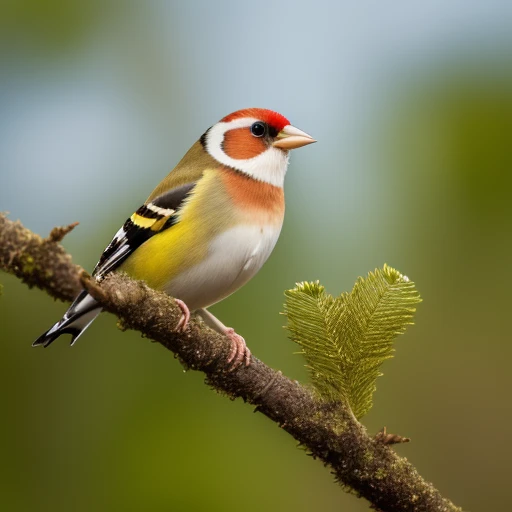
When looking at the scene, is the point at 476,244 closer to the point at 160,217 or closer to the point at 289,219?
the point at 289,219

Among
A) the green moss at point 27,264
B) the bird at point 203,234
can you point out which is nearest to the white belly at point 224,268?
the bird at point 203,234

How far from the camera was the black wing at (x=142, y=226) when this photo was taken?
126 inches

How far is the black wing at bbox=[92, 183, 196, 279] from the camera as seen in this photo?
3.19 metres

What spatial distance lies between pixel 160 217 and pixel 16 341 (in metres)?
1.05

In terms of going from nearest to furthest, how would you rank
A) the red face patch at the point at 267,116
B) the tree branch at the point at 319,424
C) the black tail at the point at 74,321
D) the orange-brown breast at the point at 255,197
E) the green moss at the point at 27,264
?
the green moss at the point at 27,264 → the tree branch at the point at 319,424 → the black tail at the point at 74,321 → the orange-brown breast at the point at 255,197 → the red face patch at the point at 267,116

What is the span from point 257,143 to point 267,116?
0.13 m

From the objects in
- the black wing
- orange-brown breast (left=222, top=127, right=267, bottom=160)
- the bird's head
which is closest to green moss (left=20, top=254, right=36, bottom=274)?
the black wing

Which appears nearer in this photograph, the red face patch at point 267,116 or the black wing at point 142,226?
the black wing at point 142,226

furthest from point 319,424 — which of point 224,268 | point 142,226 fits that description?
point 142,226

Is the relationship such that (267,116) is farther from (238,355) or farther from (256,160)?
(238,355)

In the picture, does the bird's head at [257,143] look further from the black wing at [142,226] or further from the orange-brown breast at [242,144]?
the black wing at [142,226]

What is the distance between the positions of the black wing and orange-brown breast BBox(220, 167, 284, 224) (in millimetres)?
185

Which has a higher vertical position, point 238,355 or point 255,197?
point 255,197

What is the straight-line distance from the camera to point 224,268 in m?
3.15
